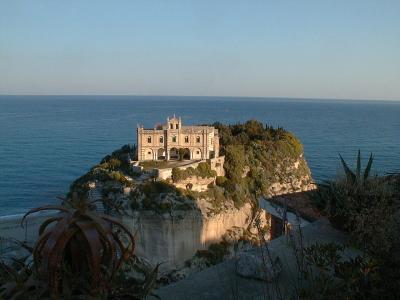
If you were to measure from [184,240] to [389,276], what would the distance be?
26200 mm

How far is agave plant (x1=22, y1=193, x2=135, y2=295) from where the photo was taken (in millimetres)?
2963

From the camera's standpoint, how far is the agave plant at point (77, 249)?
9.72 feet

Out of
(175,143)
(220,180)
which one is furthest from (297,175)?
(175,143)

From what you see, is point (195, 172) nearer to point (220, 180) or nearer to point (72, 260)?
point (220, 180)

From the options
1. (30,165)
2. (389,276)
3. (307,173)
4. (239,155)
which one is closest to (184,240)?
(239,155)

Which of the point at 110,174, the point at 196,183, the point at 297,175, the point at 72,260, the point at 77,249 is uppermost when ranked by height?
the point at 77,249

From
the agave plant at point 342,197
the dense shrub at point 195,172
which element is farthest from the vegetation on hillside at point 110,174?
the agave plant at point 342,197

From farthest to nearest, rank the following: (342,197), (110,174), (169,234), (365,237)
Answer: (110,174)
(169,234)
(342,197)
(365,237)

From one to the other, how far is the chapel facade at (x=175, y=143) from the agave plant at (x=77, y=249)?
33.8m

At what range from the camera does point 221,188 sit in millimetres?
34219

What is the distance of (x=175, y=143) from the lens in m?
37.8

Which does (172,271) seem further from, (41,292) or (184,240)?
(41,292)

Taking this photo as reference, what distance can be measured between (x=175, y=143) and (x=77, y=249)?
114ft

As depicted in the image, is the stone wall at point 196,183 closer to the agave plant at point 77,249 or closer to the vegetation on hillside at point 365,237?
the vegetation on hillside at point 365,237
